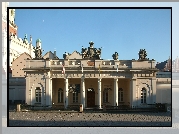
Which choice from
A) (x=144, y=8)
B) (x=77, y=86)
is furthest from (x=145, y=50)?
(x=77, y=86)

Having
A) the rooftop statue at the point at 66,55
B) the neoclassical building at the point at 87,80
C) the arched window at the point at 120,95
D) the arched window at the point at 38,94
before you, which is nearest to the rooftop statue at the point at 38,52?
the neoclassical building at the point at 87,80

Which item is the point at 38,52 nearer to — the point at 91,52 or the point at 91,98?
the point at 91,52

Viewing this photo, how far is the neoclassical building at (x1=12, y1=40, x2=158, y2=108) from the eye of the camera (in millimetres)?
12883

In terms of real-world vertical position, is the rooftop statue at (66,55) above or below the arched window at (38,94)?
above

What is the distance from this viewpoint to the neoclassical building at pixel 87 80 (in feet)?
42.3

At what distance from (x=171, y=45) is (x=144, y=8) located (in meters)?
1.41

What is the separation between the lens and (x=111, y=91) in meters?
13.1

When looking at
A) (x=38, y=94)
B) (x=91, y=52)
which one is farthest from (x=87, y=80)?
(x=38, y=94)

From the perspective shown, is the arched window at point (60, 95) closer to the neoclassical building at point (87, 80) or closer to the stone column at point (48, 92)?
the neoclassical building at point (87, 80)

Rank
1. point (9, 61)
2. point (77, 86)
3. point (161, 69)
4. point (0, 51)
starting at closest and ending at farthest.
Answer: point (0, 51) → point (9, 61) → point (161, 69) → point (77, 86)

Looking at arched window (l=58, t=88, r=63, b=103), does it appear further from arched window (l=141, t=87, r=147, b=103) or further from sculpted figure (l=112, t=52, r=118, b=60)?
arched window (l=141, t=87, r=147, b=103)

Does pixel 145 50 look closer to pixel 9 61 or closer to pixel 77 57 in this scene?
pixel 77 57

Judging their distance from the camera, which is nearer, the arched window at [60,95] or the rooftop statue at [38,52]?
the rooftop statue at [38,52]

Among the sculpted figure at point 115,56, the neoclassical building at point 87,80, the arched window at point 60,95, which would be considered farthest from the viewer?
the arched window at point 60,95
